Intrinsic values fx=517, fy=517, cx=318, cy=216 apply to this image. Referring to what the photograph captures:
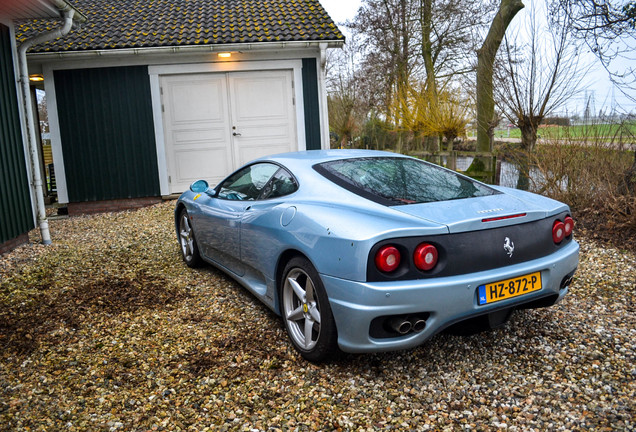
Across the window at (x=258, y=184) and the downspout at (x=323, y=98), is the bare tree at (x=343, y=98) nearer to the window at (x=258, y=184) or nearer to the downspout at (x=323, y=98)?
the downspout at (x=323, y=98)

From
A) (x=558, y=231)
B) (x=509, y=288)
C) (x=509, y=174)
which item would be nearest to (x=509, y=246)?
(x=509, y=288)

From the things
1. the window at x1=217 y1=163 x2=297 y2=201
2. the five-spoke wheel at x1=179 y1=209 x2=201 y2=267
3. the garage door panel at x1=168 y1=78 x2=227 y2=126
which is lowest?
the five-spoke wheel at x1=179 y1=209 x2=201 y2=267

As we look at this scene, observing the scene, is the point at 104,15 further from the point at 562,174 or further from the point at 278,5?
the point at 562,174

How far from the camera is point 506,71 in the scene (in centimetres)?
812

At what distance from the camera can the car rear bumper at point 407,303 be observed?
2578 millimetres

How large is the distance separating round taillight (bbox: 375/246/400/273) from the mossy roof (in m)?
8.06

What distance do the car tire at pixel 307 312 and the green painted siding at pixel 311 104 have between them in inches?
288

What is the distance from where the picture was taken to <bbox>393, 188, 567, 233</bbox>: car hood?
272 centimetres

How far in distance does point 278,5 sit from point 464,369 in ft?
34.3

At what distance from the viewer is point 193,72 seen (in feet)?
33.4

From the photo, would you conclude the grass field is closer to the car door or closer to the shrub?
the shrub

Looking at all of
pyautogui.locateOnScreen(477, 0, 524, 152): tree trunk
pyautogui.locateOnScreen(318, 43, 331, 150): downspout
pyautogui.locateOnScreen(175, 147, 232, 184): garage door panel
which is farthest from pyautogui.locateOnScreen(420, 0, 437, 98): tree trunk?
pyautogui.locateOnScreen(175, 147, 232, 184): garage door panel

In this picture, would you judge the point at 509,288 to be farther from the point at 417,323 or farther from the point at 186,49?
the point at 186,49

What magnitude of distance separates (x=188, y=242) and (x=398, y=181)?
277 cm
